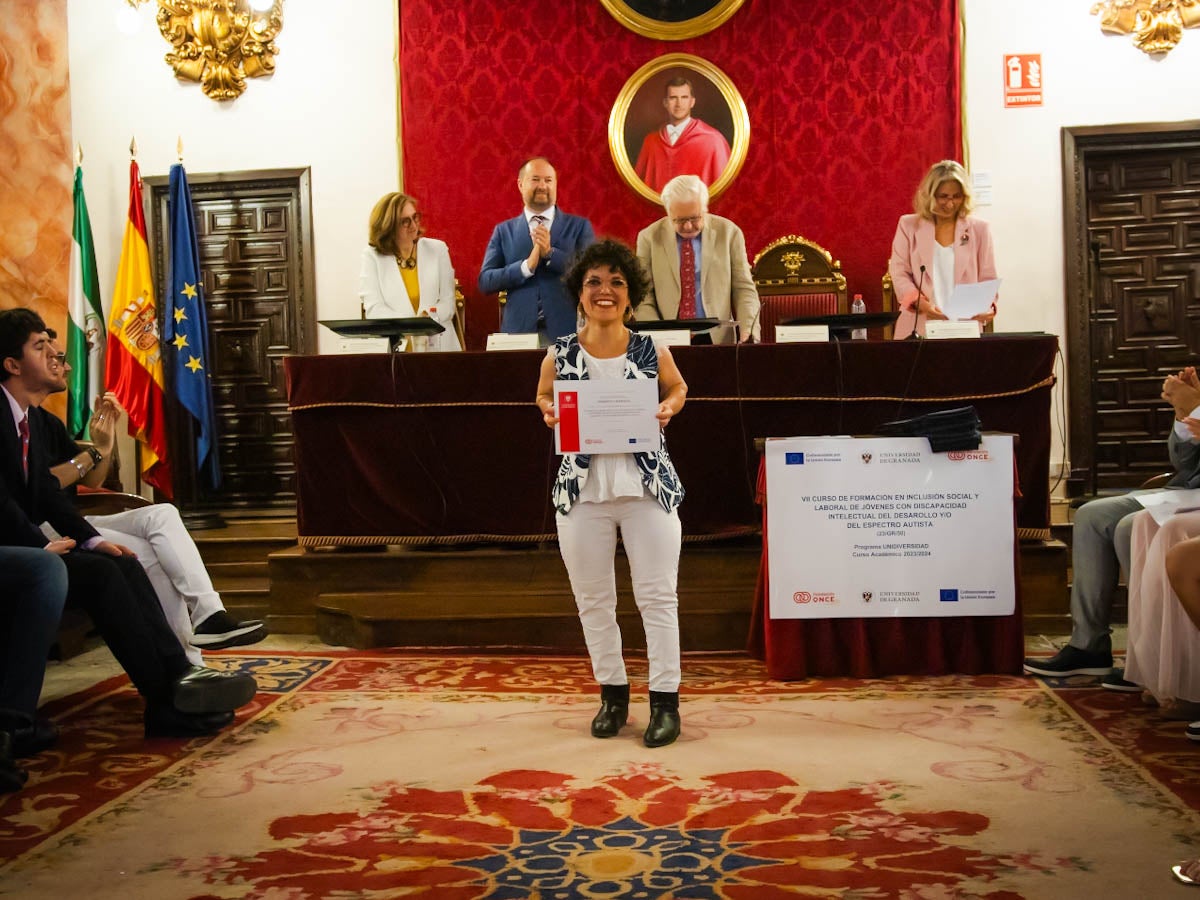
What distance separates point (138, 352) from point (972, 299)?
15.1 feet

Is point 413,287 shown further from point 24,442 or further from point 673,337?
point 24,442

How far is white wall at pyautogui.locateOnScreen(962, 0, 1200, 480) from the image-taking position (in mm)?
6895

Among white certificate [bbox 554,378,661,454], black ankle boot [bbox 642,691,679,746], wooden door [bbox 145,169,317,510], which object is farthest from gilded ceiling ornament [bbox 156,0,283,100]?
black ankle boot [bbox 642,691,679,746]

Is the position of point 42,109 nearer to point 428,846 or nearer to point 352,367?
point 352,367

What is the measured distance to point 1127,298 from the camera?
278 inches

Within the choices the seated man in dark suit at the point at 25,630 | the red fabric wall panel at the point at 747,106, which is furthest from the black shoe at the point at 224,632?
the red fabric wall panel at the point at 747,106

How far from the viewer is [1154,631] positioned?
11.7 feet

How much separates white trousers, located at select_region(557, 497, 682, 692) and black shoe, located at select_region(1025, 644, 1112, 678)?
1.46 metres

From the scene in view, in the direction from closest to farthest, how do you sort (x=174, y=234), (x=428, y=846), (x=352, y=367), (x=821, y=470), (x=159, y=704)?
(x=428, y=846) < (x=159, y=704) < (x=821, y=470) < (x=352, y=367) < (x=174, y=234)

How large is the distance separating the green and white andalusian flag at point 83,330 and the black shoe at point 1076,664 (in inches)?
208

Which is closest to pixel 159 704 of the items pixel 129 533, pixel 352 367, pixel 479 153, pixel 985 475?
pixel 129 533

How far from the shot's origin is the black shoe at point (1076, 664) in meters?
4.04

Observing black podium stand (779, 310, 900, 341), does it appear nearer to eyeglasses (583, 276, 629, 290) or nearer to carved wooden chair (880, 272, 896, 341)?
eyeglasses (583, 276, 629, 290)

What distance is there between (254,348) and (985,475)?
4.98 meters
